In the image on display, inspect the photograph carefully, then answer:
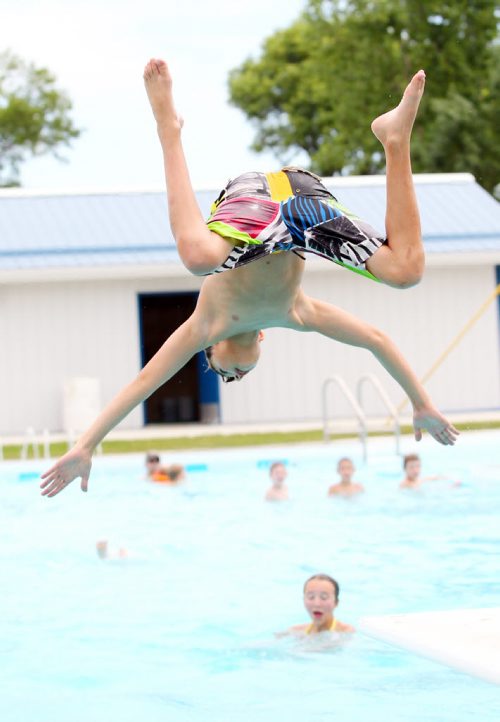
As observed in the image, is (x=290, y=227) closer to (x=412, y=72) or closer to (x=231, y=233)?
(x=231, y=233)

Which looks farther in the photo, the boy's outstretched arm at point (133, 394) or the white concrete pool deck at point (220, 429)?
the white concrete pool deck at point (220, 429)

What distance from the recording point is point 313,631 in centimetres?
773

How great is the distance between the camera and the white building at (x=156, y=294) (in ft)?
59.4

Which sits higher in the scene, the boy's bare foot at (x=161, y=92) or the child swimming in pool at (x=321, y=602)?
the boy's bare foot at (x=161, y=92)

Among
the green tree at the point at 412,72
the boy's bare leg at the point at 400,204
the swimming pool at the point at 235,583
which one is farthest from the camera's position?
the green tree at the point at 412,72

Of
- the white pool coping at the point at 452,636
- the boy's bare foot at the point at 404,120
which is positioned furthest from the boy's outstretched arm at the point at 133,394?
the white pool coping at the point at 452,636

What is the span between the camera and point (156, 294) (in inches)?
755

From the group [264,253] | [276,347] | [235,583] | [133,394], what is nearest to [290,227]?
[264,253]

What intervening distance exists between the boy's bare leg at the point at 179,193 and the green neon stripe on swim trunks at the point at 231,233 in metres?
0.03

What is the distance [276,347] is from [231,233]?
46.0ft

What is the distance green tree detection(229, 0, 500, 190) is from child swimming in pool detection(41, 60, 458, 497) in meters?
23.5

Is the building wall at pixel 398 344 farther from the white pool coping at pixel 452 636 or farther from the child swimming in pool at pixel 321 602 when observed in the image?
the white pool coping at pixel 452 636

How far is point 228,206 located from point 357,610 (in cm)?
490

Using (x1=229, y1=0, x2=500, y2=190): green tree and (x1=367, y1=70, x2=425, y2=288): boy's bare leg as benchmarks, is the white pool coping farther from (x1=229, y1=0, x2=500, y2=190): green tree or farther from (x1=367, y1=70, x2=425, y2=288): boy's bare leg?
(x1=229, y1=0, x2=500, y2=190): green tree
